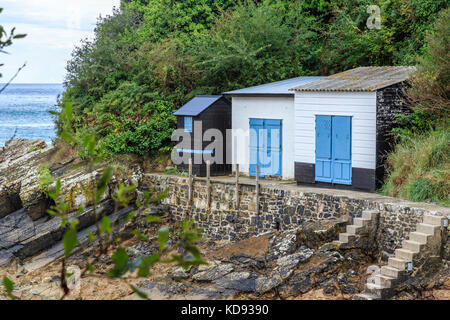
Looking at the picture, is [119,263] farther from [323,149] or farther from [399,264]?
[323,149]

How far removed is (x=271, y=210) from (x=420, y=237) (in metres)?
4.90

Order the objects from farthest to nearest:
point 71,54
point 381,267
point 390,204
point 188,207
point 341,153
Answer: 1. point 71,54
2. point 188,207
3. point 341,153
4. point 390,204
5. point 381,267

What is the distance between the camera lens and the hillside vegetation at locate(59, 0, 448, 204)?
20.9 m

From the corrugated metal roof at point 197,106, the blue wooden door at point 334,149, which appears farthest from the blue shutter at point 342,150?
the corrugated metal roof at point 197,106

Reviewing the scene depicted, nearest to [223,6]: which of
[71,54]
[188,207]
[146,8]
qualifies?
[146,8]

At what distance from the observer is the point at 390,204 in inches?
567

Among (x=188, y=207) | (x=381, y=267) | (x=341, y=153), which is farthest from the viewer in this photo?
(x=188, y=207)

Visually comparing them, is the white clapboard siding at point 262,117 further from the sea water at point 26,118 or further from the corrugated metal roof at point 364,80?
the sea water at point 26,118

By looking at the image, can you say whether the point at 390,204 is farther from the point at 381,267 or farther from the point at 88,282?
the point at 88,282

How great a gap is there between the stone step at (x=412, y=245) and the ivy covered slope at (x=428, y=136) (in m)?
1.66

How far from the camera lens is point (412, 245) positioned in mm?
13219

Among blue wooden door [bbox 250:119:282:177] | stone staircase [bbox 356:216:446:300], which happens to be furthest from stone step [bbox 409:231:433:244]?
blue wooden door [bbox 250:119:282:177]

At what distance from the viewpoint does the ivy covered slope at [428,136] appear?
48.2 feet

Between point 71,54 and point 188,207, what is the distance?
29.5 ft
